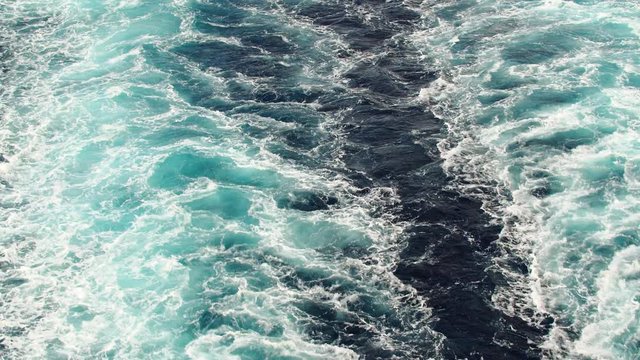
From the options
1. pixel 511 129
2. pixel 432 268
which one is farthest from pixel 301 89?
pixel 432 268

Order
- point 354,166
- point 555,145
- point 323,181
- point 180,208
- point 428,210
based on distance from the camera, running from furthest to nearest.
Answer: point 555,145, point 354,166, point 323,181, point 180,208, point 428,210

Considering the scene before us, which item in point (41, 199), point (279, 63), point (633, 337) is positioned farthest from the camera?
point (279, 63)

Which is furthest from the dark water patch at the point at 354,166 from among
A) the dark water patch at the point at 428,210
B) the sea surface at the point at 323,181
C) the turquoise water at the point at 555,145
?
the turquoise water at the point at 555,145

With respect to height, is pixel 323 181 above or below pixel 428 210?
above

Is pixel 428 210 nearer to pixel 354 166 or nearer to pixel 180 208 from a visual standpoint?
pixel 354 166

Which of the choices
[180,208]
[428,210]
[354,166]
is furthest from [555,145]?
[180,208]

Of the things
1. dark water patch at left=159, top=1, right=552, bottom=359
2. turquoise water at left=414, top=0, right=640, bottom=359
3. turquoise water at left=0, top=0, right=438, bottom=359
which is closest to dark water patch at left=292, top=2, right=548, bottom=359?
dark water patch at left=159, top=1, right=552, bottom=359

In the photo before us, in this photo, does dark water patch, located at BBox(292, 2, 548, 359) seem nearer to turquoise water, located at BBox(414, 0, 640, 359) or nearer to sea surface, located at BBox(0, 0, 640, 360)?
sea surface, located at BBox(0, 0, 640, 360)

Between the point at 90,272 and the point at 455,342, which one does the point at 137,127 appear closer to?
the point at 90,272
